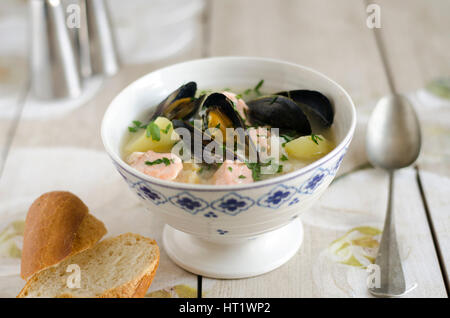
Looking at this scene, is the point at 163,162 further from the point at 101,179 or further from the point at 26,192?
the point at 26,192

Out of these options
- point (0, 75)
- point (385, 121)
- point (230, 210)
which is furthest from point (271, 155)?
point (0, 75)

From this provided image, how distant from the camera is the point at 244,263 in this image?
4.52ft

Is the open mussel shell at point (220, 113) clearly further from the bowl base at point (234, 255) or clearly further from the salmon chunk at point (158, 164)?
the bowl base at point (234, 255)

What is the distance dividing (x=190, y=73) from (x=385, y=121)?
0.73 metres

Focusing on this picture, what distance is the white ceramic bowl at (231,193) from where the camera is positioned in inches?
43.9

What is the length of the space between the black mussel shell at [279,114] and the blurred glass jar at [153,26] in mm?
1153

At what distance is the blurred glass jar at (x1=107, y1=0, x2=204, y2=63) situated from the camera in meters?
2.54

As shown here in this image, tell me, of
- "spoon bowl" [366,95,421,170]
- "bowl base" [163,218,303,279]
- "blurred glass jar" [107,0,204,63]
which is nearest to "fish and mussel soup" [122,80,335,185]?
"bowl base" [163,218,303,279]

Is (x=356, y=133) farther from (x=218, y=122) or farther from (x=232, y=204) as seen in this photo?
(x=232, y=204)

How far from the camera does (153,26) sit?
8.95ft

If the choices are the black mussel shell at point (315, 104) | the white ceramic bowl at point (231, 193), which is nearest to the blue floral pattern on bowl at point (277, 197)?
the white ceramic bowl at point (231, 193)

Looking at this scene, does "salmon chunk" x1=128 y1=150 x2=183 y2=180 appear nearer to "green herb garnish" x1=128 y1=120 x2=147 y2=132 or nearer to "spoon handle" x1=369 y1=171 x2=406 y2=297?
"green herb garnish" x1=128 y1=120 x2=147 y2=132

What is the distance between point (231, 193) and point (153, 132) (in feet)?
1.23

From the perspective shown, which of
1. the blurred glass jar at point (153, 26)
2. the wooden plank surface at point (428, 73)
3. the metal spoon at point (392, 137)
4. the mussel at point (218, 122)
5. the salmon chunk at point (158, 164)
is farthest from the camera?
the blurred glass jar at point (153, 26)
